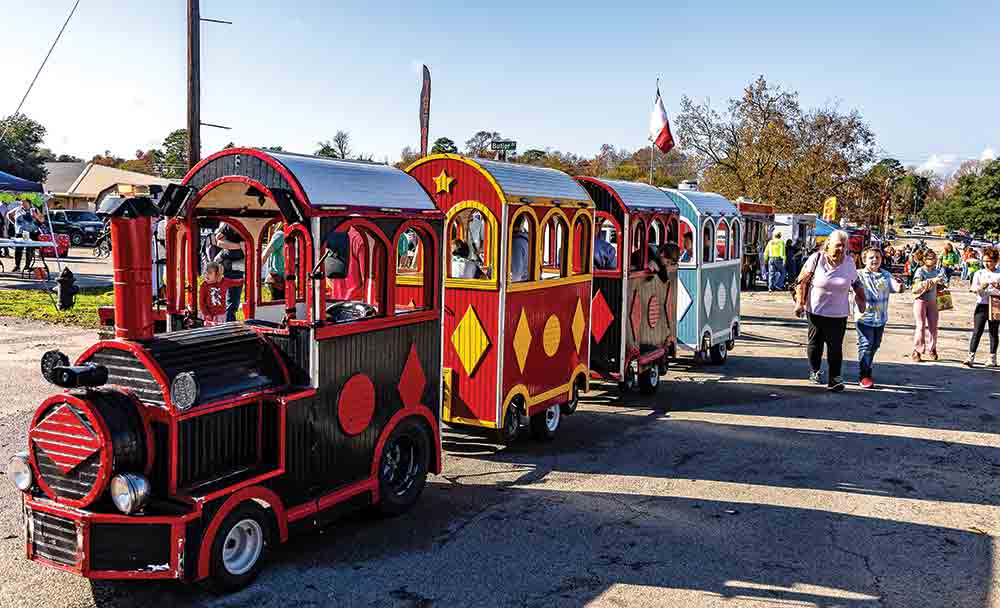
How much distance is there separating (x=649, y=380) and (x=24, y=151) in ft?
193

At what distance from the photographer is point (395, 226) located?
6.12m

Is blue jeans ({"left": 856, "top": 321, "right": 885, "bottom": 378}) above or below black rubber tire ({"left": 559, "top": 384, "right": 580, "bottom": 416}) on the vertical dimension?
above

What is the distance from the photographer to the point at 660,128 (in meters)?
21.0

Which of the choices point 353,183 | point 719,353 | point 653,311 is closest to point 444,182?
point 353,183

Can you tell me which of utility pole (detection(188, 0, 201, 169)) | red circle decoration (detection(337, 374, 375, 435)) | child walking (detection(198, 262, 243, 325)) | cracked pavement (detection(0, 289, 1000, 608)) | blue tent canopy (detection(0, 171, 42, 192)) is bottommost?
cracked pavement (detection(0, 289, 1000, 608))

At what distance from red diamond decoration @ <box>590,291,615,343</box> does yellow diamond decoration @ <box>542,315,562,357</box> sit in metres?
1.49

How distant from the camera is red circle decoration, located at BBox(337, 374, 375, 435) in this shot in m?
5.66

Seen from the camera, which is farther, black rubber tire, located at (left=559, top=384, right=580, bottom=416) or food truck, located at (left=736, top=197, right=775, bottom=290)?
food truck, located at (left=736, top=197, right=775, bottom=290)

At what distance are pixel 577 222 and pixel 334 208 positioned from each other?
398 centimetres

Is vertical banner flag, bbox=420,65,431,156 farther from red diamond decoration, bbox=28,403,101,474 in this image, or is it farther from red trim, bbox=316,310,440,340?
red diamond decoration, bbox=28,403,101,474

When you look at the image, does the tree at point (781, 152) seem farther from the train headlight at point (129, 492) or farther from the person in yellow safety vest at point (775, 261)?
the train headlight at point (129, 492)

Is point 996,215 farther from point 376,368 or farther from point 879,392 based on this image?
point 376,368

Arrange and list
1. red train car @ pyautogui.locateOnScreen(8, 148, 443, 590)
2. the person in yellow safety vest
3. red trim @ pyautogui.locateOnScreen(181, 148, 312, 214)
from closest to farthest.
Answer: red train car @ pyautogui.locateOnScreen(8, 148, 443, 590) < red trim @ pyautogui.locateOnScreen(181, 148, 312, 214) < the person in yellow safety vest

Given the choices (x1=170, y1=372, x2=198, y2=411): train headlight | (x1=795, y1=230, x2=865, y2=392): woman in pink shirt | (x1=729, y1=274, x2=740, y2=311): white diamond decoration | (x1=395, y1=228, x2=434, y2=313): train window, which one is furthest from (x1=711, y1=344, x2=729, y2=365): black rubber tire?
(x1=170, y1=372, x2=198, y2=411): train headlight
